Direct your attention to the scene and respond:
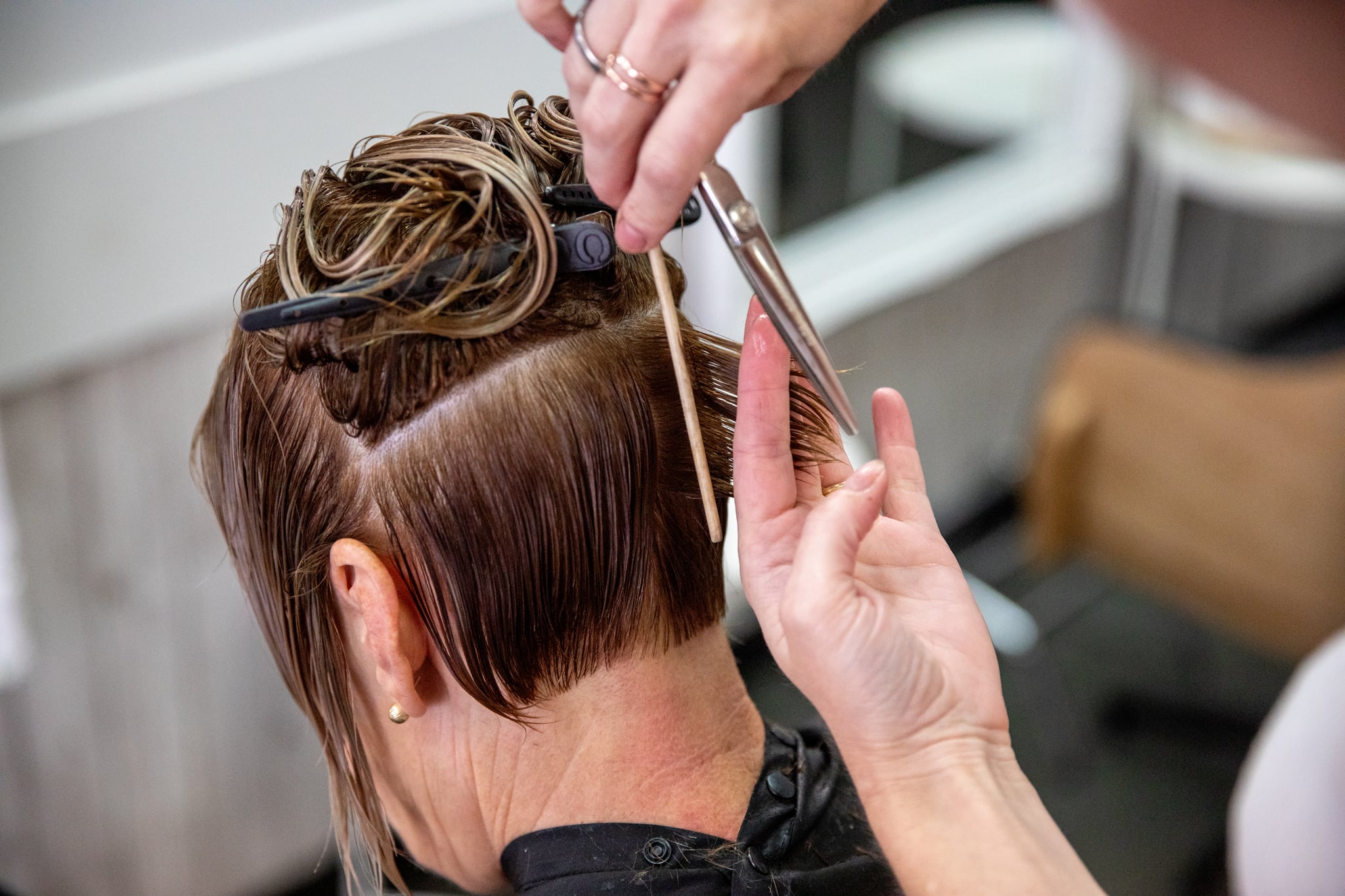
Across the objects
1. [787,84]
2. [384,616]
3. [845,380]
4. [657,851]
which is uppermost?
[787,84]

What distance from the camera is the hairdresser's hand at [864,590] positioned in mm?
685

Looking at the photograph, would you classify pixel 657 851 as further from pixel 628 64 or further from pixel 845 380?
pixel 845 380

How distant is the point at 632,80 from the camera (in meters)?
0.62

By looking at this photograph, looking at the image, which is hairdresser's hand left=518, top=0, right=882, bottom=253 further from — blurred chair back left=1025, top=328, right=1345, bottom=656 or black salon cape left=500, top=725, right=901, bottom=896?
blurred chair back left=1025, top=328, right=1345, bottom=656

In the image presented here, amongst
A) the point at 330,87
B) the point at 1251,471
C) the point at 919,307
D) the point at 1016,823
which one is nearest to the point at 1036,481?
the point at 1251,471

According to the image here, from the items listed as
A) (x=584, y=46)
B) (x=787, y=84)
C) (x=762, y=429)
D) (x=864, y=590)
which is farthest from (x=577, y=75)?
(x=864, y=590)

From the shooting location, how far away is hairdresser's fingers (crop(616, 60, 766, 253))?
2.03 ft

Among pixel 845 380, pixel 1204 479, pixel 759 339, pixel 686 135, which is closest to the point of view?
pixel 686 135

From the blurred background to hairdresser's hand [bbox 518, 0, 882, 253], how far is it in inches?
11.4

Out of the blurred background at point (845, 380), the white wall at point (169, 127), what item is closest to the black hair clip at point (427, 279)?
the blurred background at point (845, 380)

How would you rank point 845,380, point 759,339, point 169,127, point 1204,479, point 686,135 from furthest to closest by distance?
point 845,380
point 1204,479
point 169,127
point 759,339
point 686,135

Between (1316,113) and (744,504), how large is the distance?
24.0 inches

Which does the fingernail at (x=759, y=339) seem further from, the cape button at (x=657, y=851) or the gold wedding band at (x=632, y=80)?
the cape button at (x=657, y=851)

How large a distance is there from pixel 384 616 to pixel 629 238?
30cm
